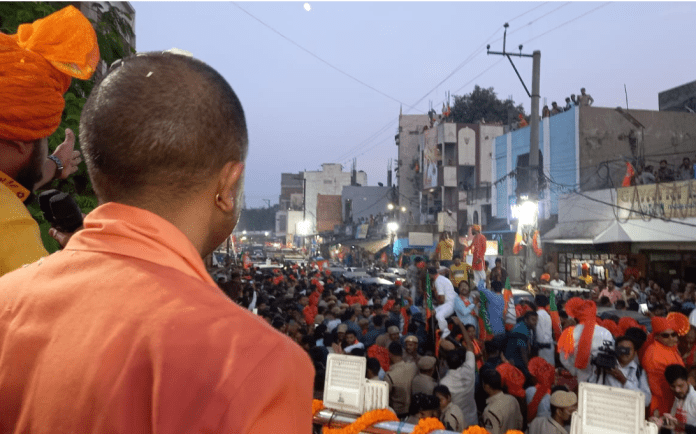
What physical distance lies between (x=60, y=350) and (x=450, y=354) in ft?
19.5

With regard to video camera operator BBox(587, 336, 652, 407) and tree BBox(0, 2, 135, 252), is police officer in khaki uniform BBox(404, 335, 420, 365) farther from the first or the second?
tree BBox(0, 2, 135, 252)

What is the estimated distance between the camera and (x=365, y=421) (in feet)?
10.9

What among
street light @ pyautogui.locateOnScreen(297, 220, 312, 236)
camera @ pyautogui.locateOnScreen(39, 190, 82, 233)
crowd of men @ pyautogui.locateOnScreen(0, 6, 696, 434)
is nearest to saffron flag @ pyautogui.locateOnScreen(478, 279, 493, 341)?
camera @ pyautogui.locateOnScreen(39, 190, 82, 233)

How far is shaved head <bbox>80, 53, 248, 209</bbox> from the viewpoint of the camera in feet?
3.36

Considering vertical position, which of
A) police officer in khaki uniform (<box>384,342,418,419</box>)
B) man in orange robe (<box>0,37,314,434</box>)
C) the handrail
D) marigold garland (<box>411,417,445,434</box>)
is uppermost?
man in orange robe (<box>0,37,314,434</box>)

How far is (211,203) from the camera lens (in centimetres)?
110

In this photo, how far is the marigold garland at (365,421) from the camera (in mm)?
3303

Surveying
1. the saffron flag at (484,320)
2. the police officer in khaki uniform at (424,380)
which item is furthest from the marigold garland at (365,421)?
the saffron flag at (484,320)

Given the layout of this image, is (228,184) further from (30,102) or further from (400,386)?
(400,386)

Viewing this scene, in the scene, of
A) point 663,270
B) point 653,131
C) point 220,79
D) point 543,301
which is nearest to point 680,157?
point 653,131

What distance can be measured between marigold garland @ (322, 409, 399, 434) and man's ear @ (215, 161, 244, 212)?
8.34 ft

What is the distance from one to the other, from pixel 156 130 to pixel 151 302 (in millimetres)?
331

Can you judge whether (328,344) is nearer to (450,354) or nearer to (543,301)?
(450,354)

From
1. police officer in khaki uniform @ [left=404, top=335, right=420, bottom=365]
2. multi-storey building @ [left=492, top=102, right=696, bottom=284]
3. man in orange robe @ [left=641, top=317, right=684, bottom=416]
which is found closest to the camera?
man in orange robe @ [left=641, top=317, right=684, bottom=416]
